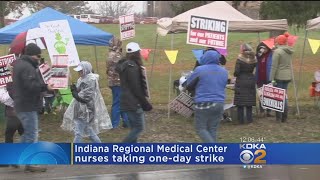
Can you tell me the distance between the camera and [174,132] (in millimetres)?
10570

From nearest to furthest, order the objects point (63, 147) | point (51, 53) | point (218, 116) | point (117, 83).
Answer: point (63, 147) → point (218, 116) → point (51, 53) → point (117, 83)

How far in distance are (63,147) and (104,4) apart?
27838 millimetres

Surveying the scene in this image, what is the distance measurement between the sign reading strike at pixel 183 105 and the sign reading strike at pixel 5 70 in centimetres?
391

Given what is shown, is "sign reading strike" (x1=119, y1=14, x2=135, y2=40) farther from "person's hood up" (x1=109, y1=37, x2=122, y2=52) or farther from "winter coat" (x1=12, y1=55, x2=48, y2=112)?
"winter coat" (x1=12, y1=55, x2=48, y2=112)

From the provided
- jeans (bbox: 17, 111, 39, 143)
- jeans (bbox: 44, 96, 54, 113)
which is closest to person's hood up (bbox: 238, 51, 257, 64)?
jeans (bbox: 44, 96, 54, 113)

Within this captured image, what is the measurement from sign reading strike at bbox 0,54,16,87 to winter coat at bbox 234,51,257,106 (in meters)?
4.43

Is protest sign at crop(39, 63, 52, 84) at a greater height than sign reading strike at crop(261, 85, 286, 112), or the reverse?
protest sign at crop(39, 63, 52, 84)

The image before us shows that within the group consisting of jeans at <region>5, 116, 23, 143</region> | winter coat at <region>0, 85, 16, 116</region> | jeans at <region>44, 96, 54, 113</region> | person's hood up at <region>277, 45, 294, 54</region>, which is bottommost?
jeans at <region>44, 96, 54, 113</region>

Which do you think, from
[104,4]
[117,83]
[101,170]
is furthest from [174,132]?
[104,4]

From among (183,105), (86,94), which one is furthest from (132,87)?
(183,105)

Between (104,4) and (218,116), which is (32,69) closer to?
(218,116)

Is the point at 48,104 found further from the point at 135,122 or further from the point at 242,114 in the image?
the point at 135,122

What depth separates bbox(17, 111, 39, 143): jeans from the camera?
7.18 m

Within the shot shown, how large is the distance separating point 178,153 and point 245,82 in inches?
188
